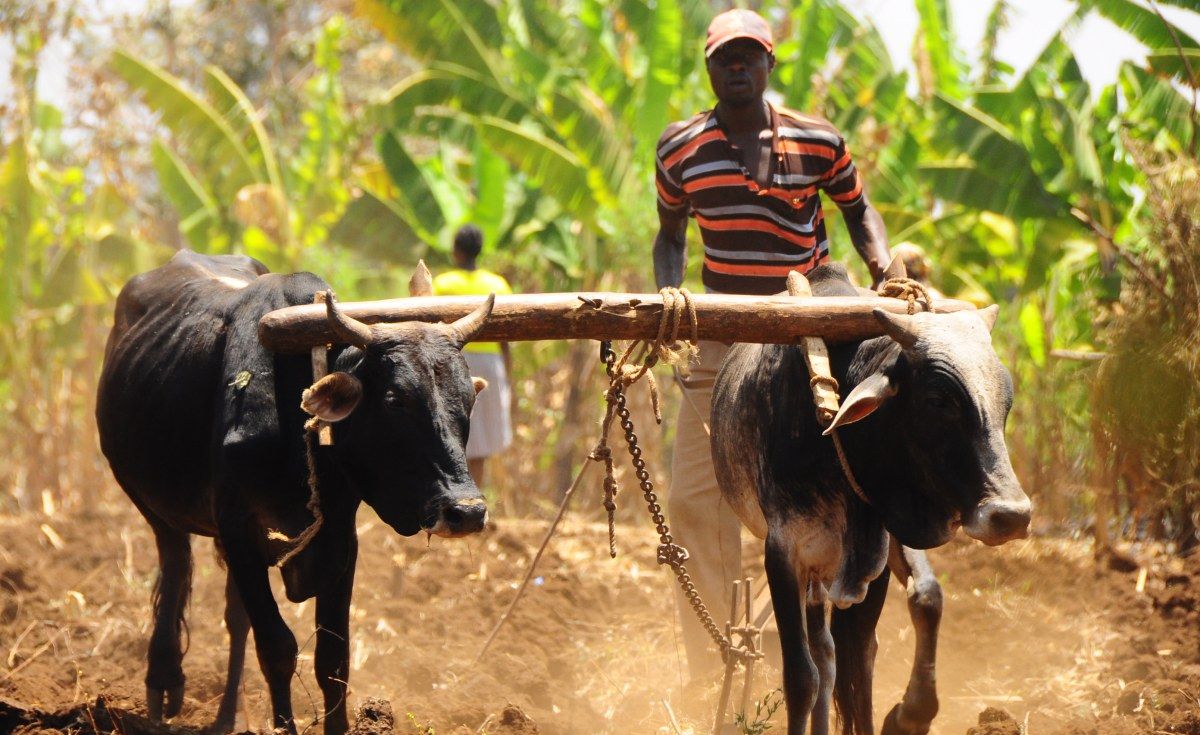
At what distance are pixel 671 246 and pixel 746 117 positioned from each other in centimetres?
58

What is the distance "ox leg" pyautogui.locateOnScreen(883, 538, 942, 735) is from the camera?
14.0 ft

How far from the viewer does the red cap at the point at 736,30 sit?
196 inches

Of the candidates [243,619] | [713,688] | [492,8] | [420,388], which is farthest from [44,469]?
[420,388]

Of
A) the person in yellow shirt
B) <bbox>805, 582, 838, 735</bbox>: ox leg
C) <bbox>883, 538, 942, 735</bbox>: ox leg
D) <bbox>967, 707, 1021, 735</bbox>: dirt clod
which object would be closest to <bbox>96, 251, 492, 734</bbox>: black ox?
<bbox>805, 582, 838, 735</bbox>: ox leg

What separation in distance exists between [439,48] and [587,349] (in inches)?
104

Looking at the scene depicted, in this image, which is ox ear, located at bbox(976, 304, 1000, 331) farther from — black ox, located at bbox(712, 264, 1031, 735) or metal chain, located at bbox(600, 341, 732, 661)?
metal chain, located at bbox(600, 341, 732, 661)

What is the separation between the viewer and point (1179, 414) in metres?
6.62

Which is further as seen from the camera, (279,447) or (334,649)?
(334,649)

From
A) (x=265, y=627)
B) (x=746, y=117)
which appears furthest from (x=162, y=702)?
(x=746, y=117)

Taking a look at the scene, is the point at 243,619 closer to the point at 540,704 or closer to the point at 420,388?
the point at 540,704

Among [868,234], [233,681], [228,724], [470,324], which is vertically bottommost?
[228,724]

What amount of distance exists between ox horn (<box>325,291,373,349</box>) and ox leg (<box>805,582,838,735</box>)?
61.4 inches

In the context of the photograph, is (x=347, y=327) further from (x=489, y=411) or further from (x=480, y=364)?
(x=489, y=411)

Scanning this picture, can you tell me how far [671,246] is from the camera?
527 cm
